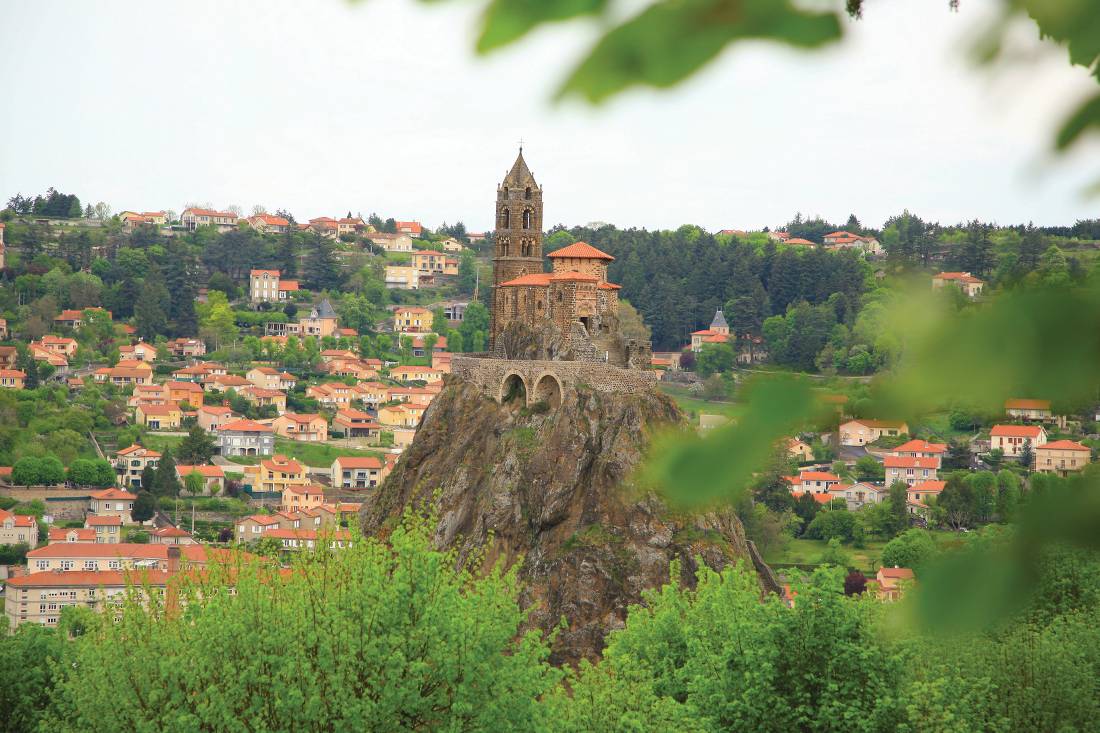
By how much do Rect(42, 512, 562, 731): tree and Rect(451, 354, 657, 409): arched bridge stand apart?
24580 millimetres

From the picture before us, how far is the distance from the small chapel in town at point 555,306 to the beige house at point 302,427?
133 feet

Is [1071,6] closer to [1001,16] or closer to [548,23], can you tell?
[1001,16]

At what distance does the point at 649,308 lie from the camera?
102m

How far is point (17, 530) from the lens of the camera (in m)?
58.3

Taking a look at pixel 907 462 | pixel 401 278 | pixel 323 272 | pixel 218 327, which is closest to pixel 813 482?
pixel 907 462

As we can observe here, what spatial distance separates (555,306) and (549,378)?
3.46 meters

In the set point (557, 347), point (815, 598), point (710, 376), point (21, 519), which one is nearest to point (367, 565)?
point (815, 598)

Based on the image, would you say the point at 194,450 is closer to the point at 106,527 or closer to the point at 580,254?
the point at 106,527

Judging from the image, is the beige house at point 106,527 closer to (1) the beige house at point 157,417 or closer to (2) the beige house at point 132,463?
(2) the beige house at point 132,463

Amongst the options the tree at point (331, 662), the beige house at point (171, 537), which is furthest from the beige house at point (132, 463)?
the tree at point (331, 662)

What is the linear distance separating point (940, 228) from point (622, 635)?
297 ft

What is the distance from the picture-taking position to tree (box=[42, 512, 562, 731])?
1265 centimetres

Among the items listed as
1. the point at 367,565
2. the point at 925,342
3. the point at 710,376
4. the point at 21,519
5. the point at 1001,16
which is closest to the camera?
the point at 925,342

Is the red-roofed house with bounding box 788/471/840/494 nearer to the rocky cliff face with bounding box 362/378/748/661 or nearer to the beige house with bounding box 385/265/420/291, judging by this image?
the rocky cliff face with bounding box 362/378/748/661
